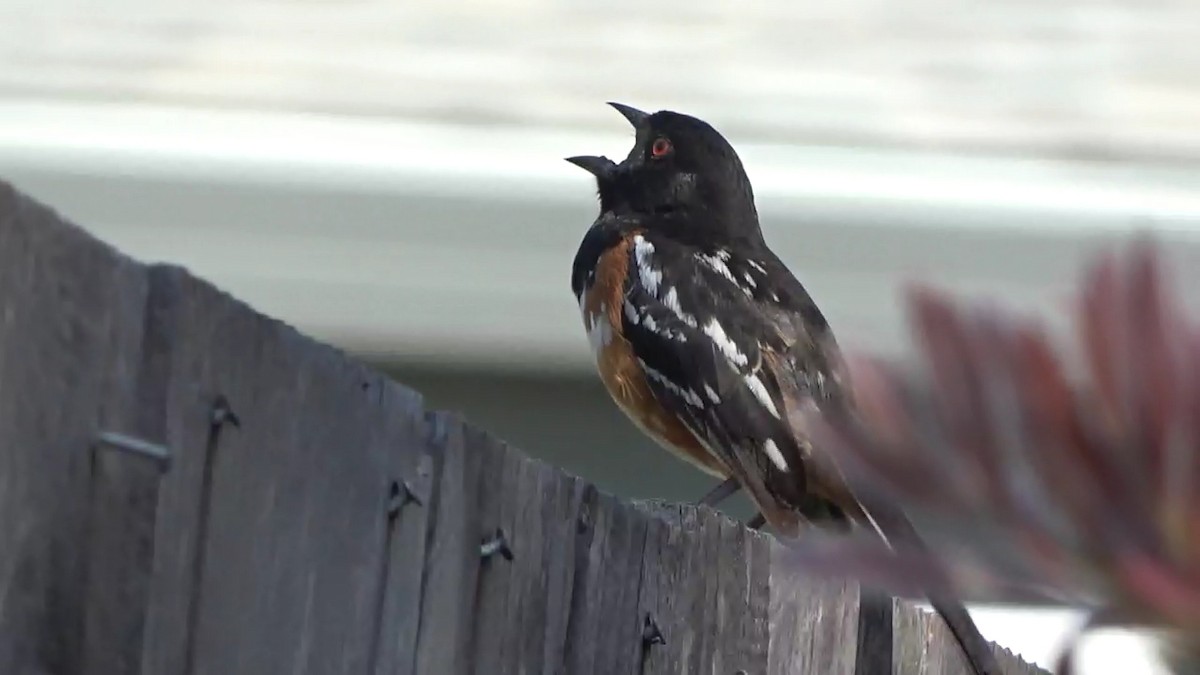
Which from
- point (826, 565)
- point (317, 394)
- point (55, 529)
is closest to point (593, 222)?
point (317, 394)

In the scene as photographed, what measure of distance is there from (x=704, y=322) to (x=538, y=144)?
160 centimetres

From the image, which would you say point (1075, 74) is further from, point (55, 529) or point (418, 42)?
point (55, 529)

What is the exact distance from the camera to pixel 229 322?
1388mm

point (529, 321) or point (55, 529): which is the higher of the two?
point (529, 321)

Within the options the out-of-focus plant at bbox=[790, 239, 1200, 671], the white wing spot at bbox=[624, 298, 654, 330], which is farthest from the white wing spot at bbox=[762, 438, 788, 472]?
the out-of-focus plant at bbox=[790, 239, 1200, 671]

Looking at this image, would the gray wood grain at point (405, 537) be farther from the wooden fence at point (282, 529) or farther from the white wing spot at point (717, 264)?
the white wing spot at point (717, 264)

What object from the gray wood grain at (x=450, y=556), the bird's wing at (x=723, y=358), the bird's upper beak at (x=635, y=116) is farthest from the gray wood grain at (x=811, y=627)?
the bird's upper beak at (x=635, y=116)

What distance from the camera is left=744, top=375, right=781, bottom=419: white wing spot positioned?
156 inches

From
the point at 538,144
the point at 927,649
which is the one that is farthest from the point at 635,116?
the point at 927,649

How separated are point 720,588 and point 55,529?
38.9 inches

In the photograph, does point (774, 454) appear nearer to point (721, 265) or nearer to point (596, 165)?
point (721, 265)

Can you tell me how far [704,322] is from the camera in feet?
14.1

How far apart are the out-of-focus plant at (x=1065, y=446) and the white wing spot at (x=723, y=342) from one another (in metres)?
3.81

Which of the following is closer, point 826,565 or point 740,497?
point 826,565
